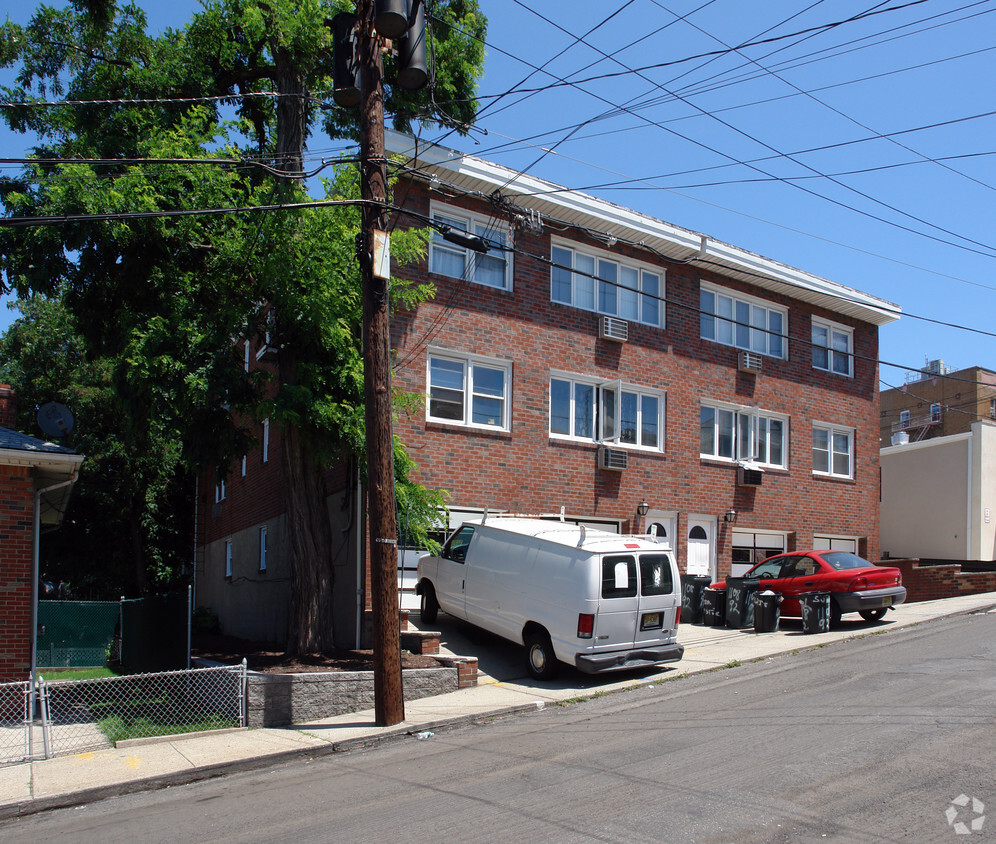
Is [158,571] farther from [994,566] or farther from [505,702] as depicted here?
[994,566]

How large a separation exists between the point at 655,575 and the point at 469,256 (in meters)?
7.98

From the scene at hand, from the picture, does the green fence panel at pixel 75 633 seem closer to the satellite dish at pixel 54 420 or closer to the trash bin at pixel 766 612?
the satellite dish at pixel 54 420

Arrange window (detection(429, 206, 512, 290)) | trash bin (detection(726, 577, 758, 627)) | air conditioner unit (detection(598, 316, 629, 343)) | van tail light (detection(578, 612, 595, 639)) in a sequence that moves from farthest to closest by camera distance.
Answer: air conditioner unit (detection(598, 316, 629, 343)) → window (detection(429, 206, 512, 290)) → trash bin (detection(726, 577, 758, 627)) → van tail light (detection(578, 612, 595, 639))

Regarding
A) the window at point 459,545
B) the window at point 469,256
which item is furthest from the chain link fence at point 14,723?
the window at point 469,256

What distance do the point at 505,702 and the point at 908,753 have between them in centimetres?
531

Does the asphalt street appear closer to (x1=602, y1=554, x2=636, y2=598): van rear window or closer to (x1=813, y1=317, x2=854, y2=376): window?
(x1=602, y1=554, x2=636, y2=598): van rear window

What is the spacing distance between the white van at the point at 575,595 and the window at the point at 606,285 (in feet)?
22.5

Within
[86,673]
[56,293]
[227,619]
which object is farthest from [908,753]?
[227,619]

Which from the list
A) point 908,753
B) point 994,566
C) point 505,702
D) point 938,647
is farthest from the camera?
point 994,566

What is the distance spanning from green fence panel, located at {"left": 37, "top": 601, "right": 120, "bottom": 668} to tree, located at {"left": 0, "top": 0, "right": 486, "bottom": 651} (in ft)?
23.8

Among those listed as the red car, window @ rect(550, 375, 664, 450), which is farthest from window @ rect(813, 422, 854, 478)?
the red car

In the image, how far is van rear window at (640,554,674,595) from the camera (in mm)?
13156

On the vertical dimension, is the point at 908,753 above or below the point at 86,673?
above

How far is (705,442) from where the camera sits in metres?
21.6
